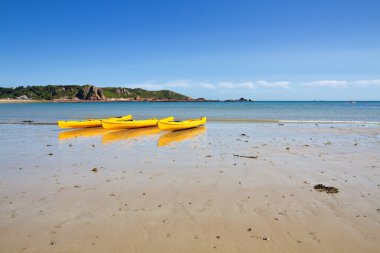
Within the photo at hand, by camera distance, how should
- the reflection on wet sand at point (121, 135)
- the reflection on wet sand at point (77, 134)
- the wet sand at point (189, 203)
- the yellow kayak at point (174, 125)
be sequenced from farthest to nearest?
the yellow kayak at point (174, 125), the reflection on wet sand at point (77, 134), the reflection on wet sand at point (121, 135), the wet sand at point (189, 203)

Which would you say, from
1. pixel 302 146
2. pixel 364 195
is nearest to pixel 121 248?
pixel 364 195

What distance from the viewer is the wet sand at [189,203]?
5340mm

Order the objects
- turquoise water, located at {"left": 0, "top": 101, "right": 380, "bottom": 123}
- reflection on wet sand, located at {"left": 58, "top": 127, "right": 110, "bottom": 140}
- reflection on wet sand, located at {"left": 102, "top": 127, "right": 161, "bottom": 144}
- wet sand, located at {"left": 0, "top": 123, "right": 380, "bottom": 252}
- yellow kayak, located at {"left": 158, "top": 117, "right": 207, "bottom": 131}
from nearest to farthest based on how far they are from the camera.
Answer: wet sand, located at {"left": 0, "top": 123, "right": 380, "bottom": 252}, reflection on wet sand, located at {"left": 102, "top": 127, "right": 161, "bottom": 144}, reflection on wet sand, located at {"left": 58, "top": 127, "right": 110, "bottom": 140}, yellow kayak, located at {"left": 158, "top": 117, "right": 207, "bottom": 131}, turquoise water, located at {"left": 0, "top": 101, "right": 380, "bottom": 123}

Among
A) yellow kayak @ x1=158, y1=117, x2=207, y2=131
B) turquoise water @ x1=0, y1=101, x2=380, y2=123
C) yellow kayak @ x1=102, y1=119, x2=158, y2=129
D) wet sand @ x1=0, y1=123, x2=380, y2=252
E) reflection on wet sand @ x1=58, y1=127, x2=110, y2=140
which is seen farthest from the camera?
turquoise water @ x1=0, y1=101, x2=380, y2=123

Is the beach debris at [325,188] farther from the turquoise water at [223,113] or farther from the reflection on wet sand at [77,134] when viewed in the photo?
the turquoise water at [223,113]

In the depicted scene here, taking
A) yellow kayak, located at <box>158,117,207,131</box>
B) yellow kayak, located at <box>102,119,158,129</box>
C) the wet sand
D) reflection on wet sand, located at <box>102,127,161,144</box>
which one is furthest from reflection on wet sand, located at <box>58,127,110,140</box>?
the wet sand

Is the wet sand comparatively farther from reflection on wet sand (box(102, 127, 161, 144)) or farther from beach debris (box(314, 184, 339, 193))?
reflection on wet sand (box(102, 127, 161, 144))

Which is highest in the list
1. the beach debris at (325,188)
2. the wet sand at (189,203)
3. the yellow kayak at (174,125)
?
the yellow kayak at (174,125)

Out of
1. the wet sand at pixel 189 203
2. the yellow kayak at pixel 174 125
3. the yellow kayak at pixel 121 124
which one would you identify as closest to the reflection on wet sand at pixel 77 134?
the yellow kayak at pixel 121 124

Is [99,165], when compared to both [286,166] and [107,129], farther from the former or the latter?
[107,129]

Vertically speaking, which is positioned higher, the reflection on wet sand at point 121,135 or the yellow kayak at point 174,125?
the yellow kayak at point 174,125

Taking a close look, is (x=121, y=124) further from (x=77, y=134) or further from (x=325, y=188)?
(x=325, y=188)

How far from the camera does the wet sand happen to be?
17.5 ft

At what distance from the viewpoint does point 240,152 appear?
14156mm
